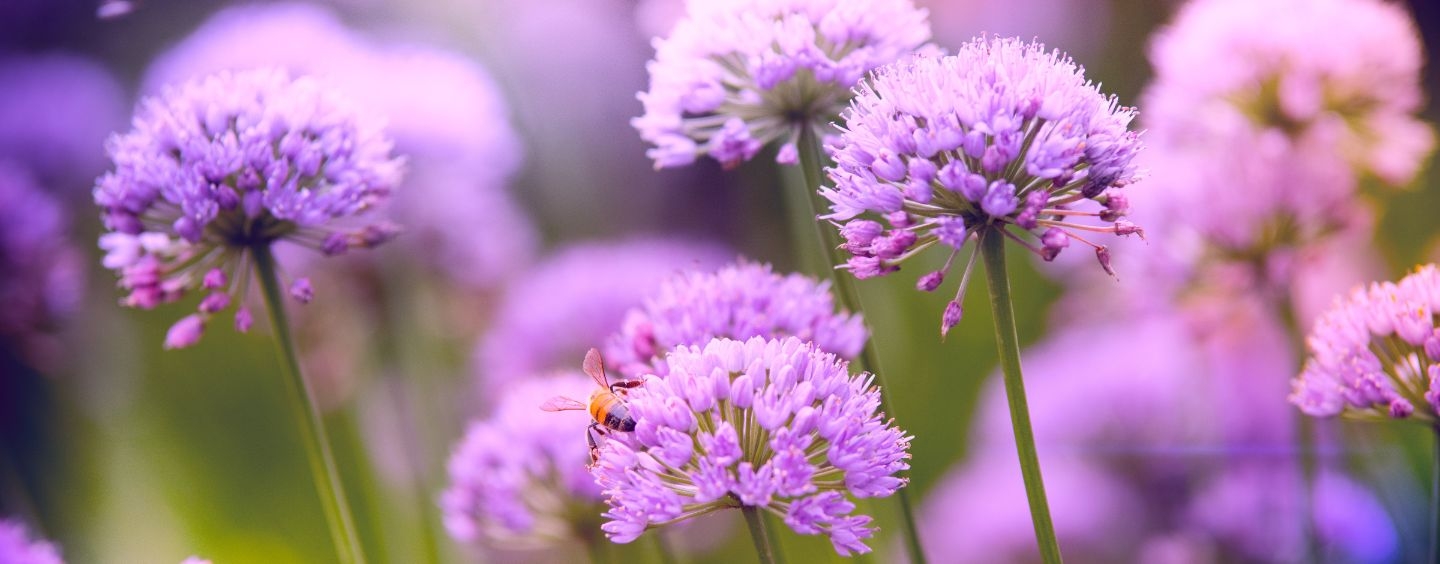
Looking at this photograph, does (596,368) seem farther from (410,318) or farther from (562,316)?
(410,318)

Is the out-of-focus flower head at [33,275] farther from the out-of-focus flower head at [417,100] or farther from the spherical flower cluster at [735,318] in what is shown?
the spherical flower cluster at [735,318]

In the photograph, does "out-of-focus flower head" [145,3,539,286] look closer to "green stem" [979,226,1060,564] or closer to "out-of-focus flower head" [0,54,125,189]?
"out-of-focus flower head" [0,54,125,189]

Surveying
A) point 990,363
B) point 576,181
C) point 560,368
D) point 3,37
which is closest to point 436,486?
point 560,368

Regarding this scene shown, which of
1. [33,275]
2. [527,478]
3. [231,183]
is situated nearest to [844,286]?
[527,478]

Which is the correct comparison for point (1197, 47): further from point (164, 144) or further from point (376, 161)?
point (164, 144)

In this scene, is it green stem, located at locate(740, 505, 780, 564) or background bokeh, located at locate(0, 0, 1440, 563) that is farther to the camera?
background bokeh, located at locate(0, 0, 1440, 563)

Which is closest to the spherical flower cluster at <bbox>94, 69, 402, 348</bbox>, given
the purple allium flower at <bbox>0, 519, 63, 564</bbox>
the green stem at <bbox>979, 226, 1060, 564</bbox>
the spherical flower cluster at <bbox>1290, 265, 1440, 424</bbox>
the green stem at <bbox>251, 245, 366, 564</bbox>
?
the green stem at <bbox>251, 245, 366, 564</bbox>
